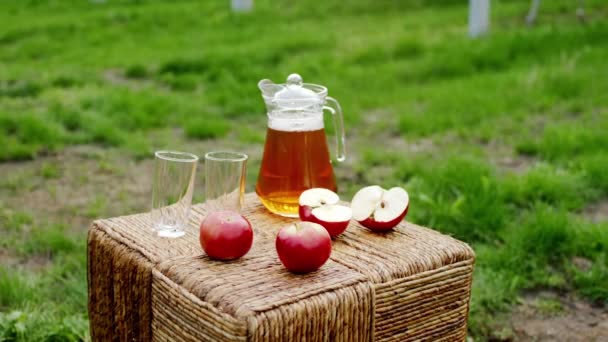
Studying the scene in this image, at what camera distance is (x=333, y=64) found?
6395 millimetres

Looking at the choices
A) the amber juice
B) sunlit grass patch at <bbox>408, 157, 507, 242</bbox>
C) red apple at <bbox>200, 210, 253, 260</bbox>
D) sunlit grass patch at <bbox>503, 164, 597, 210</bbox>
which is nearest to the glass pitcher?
the amber juice

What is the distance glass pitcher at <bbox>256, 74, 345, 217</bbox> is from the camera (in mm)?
1966

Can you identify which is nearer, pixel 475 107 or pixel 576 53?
pixel 475 107

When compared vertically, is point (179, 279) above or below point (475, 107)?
above

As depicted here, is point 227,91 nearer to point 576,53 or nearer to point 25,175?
point 25,175

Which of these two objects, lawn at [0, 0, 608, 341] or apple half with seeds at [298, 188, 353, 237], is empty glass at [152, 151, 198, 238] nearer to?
apple half with seeds at [298, 188, 353, 237]

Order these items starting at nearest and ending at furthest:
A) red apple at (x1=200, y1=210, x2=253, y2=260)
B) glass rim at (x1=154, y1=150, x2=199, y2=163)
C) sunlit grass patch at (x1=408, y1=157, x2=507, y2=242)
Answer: red apple at (x1=200, y1=210, x2=253, y2=260) → glass rim at (x1=154, y1=150, x2=199, y2=163) → sunlit grass patch at (x1=408, y1=157, x2=507, y2=242)

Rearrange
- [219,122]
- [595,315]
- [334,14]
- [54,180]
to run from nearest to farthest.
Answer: [595,315] → [54,180] → [219,122] → [334,14]

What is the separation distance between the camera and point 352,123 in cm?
518

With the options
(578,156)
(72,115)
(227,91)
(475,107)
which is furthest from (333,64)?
(578,156)

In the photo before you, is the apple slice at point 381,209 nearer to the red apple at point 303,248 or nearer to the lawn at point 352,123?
the red apple at point 303,248

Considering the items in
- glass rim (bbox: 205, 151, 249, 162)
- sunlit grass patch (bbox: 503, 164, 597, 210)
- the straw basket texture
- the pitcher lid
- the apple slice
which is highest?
the pitcher lid

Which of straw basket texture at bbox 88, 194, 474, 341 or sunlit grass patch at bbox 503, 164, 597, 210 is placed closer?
straw basket texture at bbox 88, 194, 474, 341

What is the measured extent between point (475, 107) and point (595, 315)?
266cm
